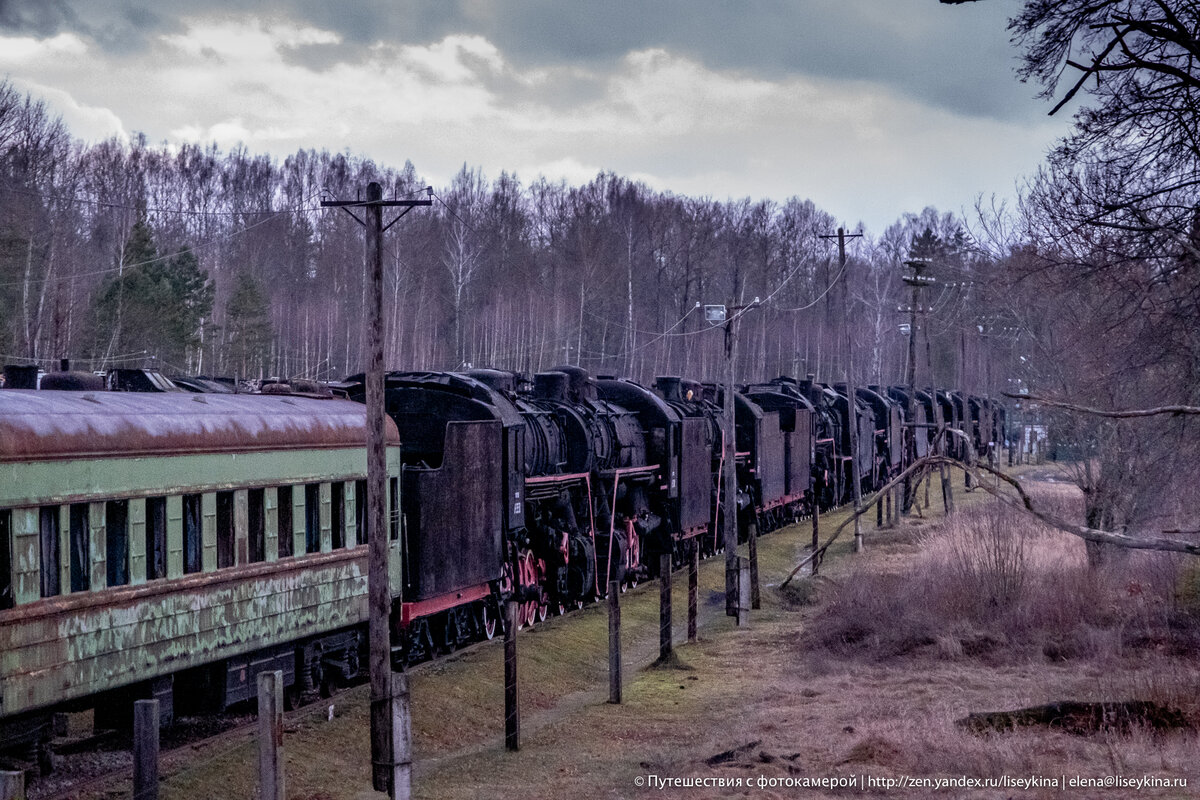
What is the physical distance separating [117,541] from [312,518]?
2.92 metres

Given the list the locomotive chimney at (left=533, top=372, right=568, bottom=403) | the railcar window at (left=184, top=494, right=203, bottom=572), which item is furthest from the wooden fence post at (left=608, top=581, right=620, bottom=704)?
the locomotive chimney at (left=533, top=372, right=568, bottom=403)

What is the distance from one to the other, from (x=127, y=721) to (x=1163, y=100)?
31.2 ft

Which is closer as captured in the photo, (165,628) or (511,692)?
(165,628)

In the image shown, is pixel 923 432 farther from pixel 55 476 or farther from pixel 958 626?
pixel 55 476

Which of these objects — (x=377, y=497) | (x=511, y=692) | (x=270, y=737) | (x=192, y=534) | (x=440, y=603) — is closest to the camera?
(x=270, y=737)

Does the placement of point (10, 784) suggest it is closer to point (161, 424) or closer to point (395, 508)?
point (161, 424)

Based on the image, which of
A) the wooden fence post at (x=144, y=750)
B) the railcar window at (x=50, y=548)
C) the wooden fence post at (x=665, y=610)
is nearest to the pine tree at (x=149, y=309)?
the wooden fence post at (x=665, y=610)

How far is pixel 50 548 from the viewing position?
29.1 ft

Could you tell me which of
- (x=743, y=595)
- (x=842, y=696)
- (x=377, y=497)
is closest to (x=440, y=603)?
(x=377, y=497)

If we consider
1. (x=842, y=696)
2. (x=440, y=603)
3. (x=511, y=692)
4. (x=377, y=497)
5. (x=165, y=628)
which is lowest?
(x=842, y=696)

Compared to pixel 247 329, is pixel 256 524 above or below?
below

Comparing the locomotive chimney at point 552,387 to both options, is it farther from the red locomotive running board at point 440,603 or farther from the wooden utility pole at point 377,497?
the wooden utility pole at point 377,497

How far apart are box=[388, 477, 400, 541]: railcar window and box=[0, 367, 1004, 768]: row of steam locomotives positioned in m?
0.02

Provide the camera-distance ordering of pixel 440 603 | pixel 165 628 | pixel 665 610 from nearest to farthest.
Result: pixel 165 628
pixel 440 603
pixel 665 610
